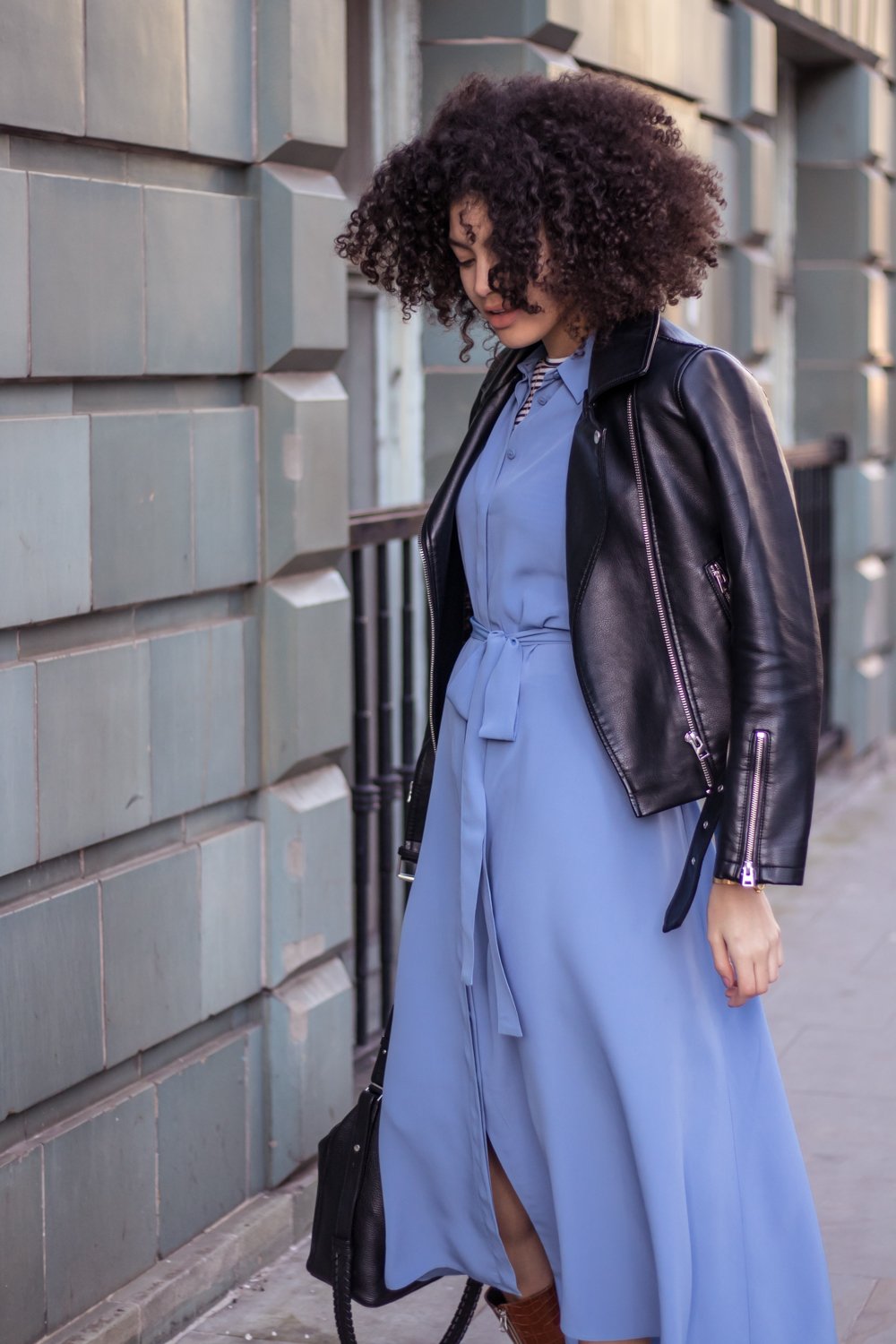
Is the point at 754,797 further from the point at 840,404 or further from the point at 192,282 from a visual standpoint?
the point at 840,404

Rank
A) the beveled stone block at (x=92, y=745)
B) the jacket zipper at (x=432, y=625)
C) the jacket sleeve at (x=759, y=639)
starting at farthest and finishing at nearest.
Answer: the beveled stone block at (x=92, y=745) < the jacket zipper at (x=432, y=625) < the jacket sleeve at (x=759, y=639)

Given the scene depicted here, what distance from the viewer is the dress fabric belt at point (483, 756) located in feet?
8.92

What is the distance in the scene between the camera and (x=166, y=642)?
11.8 ft

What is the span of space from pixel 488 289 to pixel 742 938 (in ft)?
3.08

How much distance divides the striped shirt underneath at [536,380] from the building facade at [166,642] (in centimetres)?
84

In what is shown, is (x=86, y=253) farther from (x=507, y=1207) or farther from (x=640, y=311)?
(x=507, y=1207)

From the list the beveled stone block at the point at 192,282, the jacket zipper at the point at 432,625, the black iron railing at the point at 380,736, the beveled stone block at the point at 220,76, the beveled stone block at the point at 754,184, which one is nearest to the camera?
the jacket zipper at the point at 432,625

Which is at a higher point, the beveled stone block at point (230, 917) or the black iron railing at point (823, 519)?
the black iron railing at point (823, 519)

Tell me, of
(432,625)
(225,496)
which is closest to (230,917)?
(225,496)

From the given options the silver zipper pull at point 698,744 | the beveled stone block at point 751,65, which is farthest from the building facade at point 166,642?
the beveled stone block at point 751,65

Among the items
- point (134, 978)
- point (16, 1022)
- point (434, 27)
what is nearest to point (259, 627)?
point (134, 978)

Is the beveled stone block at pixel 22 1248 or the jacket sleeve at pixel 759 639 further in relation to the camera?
the beveled stone block at pixel 22 1248

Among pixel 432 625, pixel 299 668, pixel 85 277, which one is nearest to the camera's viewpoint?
pixel 432 625

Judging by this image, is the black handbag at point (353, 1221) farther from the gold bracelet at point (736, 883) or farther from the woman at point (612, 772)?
the gold bracelet at point (736, 883)
